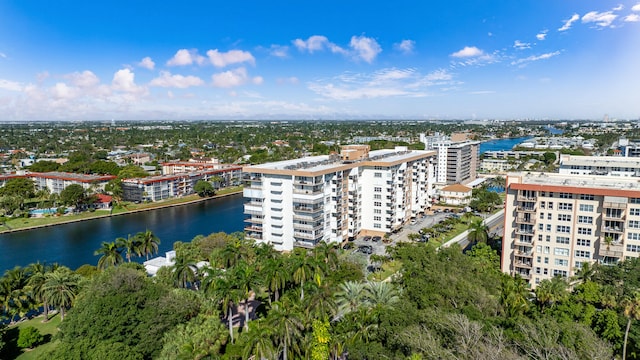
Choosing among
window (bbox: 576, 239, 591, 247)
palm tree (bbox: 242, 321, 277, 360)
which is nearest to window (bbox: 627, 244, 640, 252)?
window (bbox: 576, 239, 591, 247)

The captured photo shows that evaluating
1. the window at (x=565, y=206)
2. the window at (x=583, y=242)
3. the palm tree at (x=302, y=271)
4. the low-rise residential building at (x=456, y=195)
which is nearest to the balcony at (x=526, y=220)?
the window at (x=565, y=206)

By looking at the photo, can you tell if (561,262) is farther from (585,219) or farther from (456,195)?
(456,195)

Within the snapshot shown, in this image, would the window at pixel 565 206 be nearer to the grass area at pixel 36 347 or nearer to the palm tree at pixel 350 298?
the palm tree at pixel 350 298

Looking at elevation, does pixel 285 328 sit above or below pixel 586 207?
below

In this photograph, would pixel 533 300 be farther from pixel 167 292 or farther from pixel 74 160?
pixel 74 160

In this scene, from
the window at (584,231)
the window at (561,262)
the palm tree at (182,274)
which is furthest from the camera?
the window at (561,262)

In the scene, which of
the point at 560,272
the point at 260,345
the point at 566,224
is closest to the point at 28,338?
the point at 260,345

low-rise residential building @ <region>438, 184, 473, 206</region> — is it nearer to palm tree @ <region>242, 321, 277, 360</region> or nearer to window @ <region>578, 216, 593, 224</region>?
window @ <region>578, 216, 593, 224</region>
